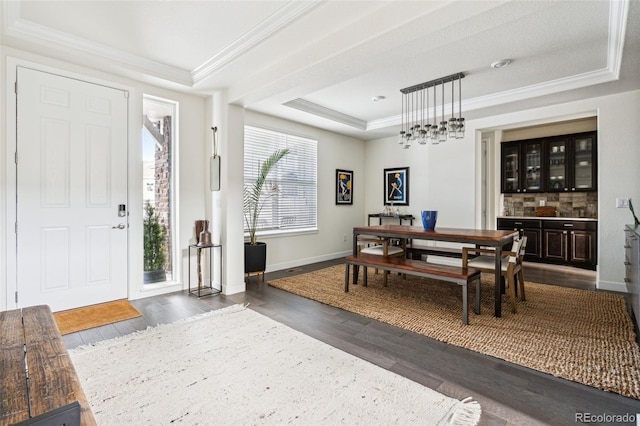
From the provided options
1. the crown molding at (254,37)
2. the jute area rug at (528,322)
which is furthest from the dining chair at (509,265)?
the crown molding at (254,37)

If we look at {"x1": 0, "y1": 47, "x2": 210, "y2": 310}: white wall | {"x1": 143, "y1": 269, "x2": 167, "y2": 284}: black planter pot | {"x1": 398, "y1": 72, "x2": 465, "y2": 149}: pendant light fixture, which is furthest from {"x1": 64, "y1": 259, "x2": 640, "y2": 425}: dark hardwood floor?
{"x1": 398, "y1": 72, "x2": 465, "y2": 149}: pendant light fixture

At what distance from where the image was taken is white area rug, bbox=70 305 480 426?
167cm

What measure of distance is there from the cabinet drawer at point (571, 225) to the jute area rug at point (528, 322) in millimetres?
1904

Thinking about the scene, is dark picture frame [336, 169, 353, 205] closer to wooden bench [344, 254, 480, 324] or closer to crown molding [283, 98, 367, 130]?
crown molding [283, 98, 367, 130]

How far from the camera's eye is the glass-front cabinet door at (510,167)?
6.23 m

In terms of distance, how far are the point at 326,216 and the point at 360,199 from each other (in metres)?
1.11

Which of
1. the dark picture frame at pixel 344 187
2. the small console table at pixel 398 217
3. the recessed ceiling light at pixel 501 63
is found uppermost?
the recessed ceiling light at pixel 501 63

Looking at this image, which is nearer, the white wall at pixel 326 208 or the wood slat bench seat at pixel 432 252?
the wood slat bench seat at pixel 432 252

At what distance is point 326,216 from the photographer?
617 cm

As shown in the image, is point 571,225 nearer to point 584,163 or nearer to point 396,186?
point 584,163

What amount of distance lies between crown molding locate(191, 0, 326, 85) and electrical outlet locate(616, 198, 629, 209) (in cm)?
427

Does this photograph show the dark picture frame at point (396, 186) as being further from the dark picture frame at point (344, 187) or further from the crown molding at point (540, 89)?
the crown molding at point (540, 89)

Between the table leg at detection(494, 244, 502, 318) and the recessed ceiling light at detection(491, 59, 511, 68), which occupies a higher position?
the recessed ceiling light at detection(491, 59, 511, 68)

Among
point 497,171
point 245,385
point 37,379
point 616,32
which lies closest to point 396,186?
point 497,171
